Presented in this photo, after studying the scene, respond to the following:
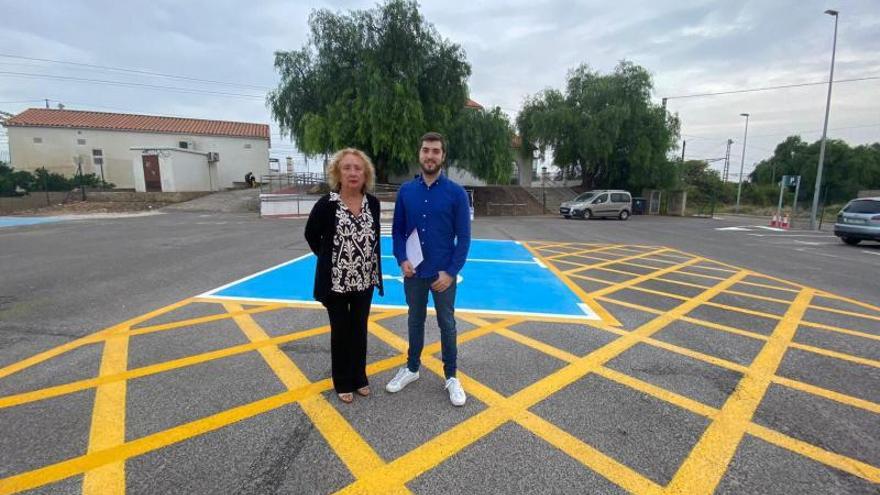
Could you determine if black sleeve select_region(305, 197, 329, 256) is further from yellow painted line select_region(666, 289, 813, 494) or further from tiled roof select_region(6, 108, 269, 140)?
tiled roof select_region(6, 108, 269, 140)

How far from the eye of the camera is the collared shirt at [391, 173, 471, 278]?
269 centimetres

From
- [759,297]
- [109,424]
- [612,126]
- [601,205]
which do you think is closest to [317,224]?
[109,424]

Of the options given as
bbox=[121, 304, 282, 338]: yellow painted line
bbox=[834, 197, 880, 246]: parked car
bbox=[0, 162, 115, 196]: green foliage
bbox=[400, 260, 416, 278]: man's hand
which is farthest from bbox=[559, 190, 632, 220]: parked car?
bbox=[0, 162, 115, 196]: green foliage

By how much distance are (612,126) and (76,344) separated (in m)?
28.5

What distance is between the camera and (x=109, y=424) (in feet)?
8.09

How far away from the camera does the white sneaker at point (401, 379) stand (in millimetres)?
2914

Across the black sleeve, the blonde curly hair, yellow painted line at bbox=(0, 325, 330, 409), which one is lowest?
yellow painted line at bbox=(0, 325, 330, 409)

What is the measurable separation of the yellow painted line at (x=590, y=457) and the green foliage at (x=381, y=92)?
64.8ft

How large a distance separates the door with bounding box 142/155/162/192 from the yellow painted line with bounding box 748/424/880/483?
31.9 metres

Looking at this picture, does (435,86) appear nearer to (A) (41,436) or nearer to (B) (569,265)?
(B) (569,265)

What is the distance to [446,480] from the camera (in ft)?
6.66

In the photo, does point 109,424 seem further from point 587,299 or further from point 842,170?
point 842,170

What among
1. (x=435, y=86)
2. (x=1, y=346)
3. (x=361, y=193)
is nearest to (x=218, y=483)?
(x=361, y=193)

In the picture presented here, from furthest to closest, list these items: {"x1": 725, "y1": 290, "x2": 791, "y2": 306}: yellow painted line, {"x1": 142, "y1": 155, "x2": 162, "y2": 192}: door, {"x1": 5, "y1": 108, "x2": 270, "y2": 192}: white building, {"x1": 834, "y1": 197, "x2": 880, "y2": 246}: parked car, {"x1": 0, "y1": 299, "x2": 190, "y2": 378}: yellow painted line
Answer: {"x1": 5, "y1": 108, "x2": 270, "y2": 192}: white building, {"x1": 142, "y1": 155, "x2": 162, "y2": 192}: door, {"x1": 834, "y1": 197, "x2": 880, "y2": 246}: parked car, {"x1": 725, "y1": 290, "x2": 791, "y2": 306}: yellow painted line, {"x1": 0, "y1": 299, "x2": 190, "y2": 378}: yellow painted line
